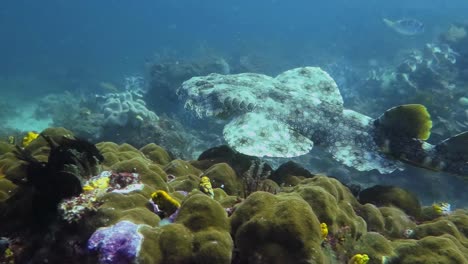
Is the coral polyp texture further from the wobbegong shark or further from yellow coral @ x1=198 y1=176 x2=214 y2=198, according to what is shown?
the wobbegong shark

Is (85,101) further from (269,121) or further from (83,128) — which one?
(269,121)

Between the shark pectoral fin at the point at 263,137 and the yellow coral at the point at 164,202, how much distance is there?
2725 millimetres

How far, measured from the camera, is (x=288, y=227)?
11.4ft

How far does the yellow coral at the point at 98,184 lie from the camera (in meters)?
4.00

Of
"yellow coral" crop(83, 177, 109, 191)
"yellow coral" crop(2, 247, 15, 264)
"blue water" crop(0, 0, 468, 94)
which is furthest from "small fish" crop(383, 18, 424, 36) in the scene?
"yellow coral" crop(2, 247, 15, 264)

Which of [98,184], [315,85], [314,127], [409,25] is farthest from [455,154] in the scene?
[409,25]

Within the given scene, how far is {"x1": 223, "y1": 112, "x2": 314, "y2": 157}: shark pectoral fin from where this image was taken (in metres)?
6.78

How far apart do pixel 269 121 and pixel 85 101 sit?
1775cm

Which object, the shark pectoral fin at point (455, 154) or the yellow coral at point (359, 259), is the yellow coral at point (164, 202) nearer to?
the yellow coral at point (359, 259)

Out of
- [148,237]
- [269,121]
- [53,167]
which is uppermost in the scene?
[53,167]

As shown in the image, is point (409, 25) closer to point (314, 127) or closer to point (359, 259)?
point (314, 127)

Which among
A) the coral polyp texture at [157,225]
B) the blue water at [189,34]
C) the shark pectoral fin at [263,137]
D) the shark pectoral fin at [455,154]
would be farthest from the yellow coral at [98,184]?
the blue water at [189,34]

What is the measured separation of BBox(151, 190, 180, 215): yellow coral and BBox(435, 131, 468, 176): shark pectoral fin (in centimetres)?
530

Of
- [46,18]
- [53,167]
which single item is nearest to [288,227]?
[53,167]
